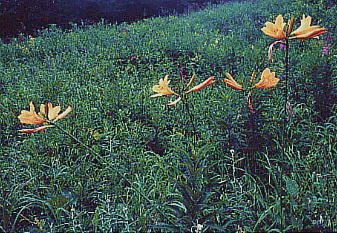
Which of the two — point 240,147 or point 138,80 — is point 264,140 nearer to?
point 240,147

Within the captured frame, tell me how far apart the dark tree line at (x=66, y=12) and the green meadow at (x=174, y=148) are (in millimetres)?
3801

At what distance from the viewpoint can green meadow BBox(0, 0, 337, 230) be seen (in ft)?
5.01

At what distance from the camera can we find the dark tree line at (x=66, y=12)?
8.05 metres

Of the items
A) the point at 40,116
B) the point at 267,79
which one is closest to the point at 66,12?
the point at 40,116

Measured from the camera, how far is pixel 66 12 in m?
8.95

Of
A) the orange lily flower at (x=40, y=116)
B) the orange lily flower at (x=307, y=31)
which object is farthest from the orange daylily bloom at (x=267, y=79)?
the orange lily flower at (x=40, y=116)

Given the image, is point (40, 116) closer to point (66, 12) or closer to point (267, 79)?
point (267, 79)

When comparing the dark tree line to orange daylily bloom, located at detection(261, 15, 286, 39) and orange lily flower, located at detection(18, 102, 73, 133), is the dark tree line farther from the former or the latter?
orange daylily bloom, located at detection(261, 15, 286, 39)

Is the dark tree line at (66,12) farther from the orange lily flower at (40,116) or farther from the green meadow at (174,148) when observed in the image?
the orange lily flower at (40,116)

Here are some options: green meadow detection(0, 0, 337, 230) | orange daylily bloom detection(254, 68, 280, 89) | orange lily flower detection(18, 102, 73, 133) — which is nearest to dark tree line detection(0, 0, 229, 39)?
green meadow detection(0, 0, 337, 230)

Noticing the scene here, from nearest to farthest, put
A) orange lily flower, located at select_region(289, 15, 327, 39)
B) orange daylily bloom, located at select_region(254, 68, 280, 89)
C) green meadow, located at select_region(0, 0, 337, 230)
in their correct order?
orange lily flower, located at select_region(289, 15, 327, 39), orange daylily bloom, located at select_region(254, 68, 280, 89), green meadow, located at select_region(0, 0, 337, 230)

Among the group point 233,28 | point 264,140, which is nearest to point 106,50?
point 233,28

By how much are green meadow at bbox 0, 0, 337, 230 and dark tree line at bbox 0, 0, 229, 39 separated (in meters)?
3.80

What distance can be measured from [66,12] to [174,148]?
27.5ft
